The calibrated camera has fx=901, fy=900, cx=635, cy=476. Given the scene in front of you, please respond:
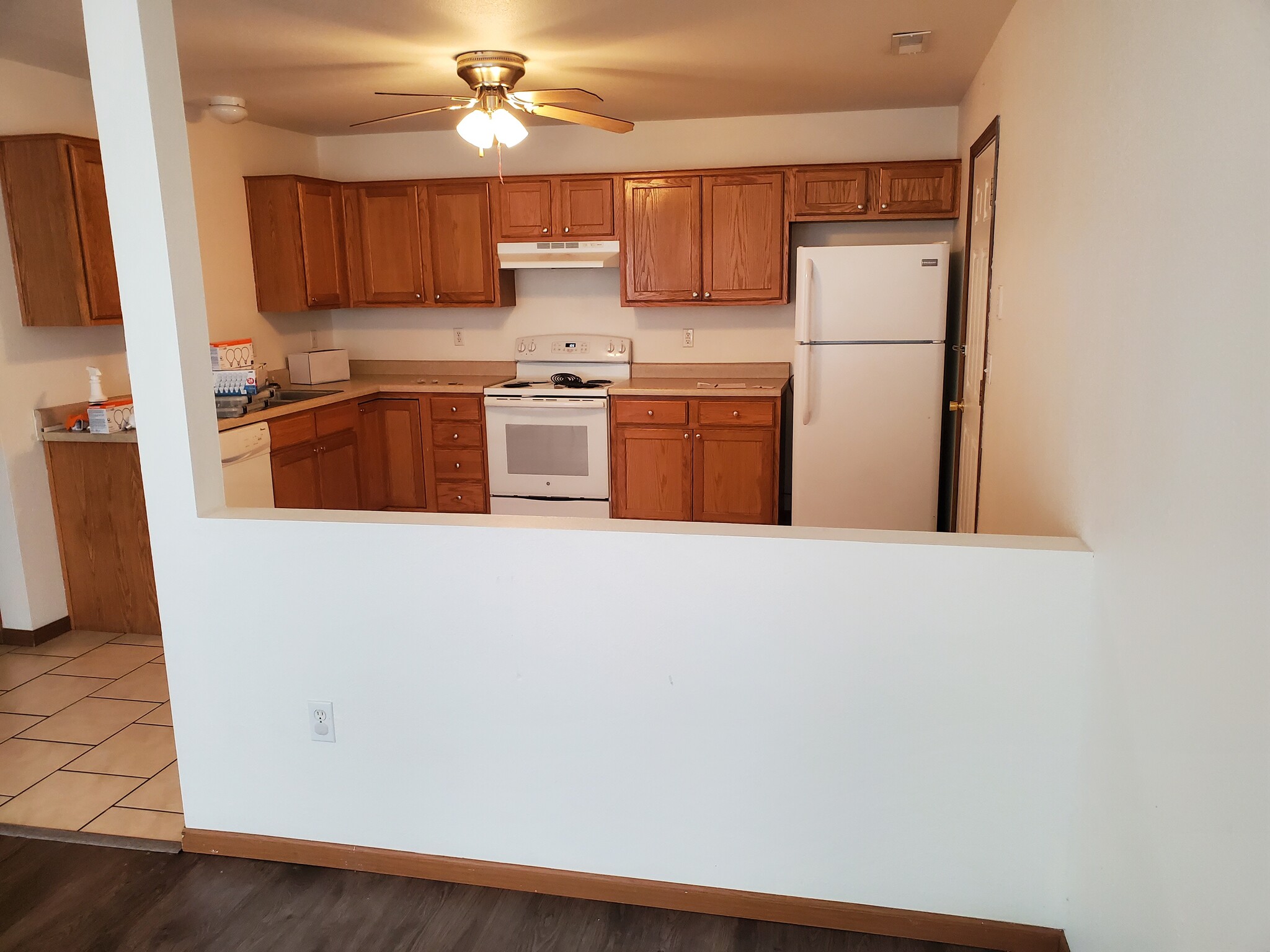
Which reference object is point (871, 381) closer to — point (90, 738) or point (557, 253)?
point (557, 253)

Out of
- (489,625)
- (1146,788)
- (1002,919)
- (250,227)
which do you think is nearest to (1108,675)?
(1146,788)

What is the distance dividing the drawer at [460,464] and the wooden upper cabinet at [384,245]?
37.6 inches

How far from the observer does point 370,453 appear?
5.21 metres

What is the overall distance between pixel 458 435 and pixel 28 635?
89.9 inches

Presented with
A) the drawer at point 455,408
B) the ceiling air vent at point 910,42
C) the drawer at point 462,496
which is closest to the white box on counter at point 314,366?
the drawer at point 455,408

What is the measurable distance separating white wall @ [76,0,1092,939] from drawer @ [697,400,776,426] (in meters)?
2.89

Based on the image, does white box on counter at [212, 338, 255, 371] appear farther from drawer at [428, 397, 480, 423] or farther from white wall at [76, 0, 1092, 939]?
white wall at [76, 0, 1092, 939]

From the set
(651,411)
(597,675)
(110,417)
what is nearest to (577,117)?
(651,411)

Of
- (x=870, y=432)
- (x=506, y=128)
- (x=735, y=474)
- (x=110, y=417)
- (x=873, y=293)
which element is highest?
(x=506, y=128)

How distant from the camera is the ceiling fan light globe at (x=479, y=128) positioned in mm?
3420

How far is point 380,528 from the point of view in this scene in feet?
Answer: 6.79

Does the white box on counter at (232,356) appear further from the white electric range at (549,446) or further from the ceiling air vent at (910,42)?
the ceiling air vent at (910,42)

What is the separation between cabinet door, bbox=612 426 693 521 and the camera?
4914 millimetres

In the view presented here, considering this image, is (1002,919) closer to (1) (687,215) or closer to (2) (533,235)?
(1) (687,215)
